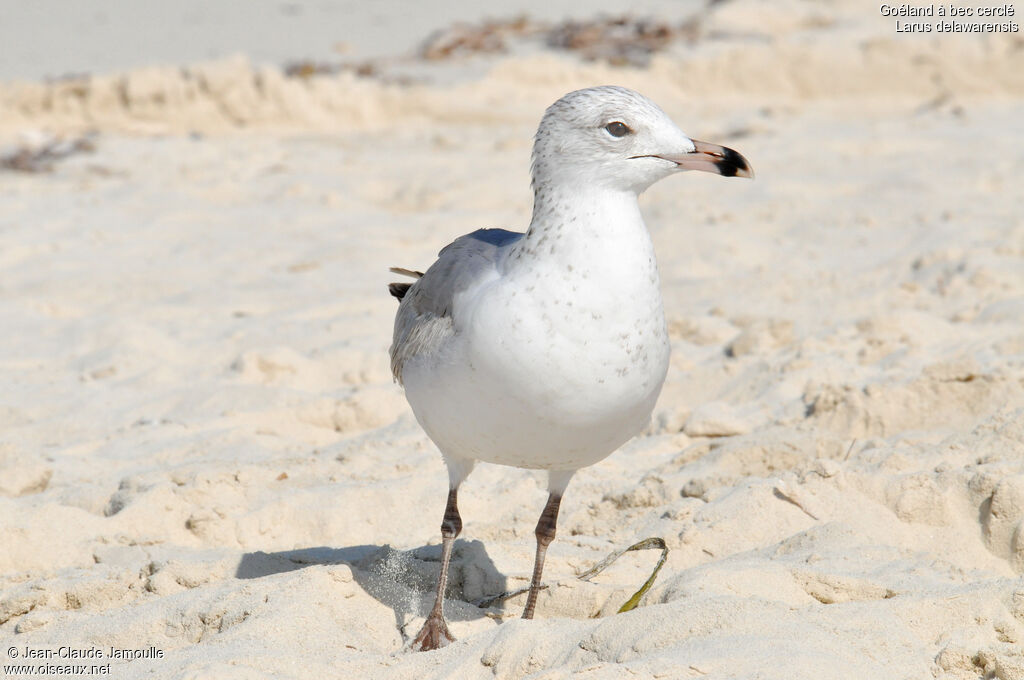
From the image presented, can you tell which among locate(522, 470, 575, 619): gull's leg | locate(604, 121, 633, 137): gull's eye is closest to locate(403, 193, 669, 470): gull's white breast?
locate(604, 121, 633, 137): gull's eye

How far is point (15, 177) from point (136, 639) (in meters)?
7.67

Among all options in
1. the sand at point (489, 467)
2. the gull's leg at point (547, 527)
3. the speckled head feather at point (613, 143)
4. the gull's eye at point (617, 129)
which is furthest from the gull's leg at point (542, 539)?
the gull's eye at point (617, 129)

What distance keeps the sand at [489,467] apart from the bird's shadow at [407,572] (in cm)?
1

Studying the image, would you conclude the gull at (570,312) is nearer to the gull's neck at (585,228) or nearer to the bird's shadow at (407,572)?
the gull's neck at (585,228)

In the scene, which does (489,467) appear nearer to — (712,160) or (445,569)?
(445,569)

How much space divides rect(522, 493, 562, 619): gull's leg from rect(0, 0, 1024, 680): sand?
11cm

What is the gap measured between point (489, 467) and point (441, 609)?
132 cm

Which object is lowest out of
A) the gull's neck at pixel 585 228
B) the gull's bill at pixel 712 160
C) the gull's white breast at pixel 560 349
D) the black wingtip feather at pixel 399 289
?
the black wingtip feather at pixel 399 289

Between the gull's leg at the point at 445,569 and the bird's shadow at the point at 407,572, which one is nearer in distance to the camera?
the gull's leg at the point at 445,569

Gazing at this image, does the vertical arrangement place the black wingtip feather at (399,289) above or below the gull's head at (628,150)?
below

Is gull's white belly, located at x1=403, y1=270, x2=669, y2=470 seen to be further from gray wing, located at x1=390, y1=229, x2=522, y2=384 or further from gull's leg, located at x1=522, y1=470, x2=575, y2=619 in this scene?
gull's leg, located at x1=522, y1=470, x2=575, y2=619

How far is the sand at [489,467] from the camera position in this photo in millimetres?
3053

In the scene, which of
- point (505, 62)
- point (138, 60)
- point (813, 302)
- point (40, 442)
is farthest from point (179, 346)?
point (138, 60)

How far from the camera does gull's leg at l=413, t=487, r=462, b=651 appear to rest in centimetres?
336
